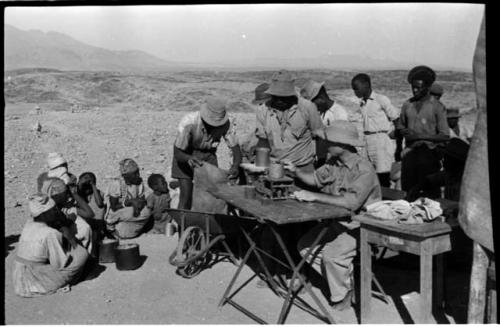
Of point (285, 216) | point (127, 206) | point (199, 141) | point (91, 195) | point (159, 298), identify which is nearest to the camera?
point (285, 216)

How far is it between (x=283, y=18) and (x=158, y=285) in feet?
9.08

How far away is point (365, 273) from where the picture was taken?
14.9 feet

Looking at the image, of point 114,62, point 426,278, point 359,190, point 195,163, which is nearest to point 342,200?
point 359,190

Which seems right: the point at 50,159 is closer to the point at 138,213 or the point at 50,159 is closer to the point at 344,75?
the point at 138,213

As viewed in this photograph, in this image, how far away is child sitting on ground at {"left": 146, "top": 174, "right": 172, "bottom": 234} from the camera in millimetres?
7316

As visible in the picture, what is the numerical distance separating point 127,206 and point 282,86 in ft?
8.30

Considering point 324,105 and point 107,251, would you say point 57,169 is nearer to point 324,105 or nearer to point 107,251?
point 107,251

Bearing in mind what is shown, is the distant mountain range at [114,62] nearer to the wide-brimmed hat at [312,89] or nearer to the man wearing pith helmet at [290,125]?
the wide-brimmed hat at [312,89]

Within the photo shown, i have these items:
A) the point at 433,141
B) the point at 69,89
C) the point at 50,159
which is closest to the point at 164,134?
the point at 69,89

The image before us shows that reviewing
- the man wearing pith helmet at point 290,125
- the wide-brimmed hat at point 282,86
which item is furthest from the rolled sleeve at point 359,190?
the wide-brimmed hat at point 282,86

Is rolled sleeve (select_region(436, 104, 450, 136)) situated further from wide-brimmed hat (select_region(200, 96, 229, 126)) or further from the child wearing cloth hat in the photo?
the child wearing cloth hat

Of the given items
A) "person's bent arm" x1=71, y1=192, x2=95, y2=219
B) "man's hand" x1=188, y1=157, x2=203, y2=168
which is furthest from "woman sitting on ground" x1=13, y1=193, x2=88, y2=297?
"man's hand" x1=188, y1=157, x2=203, y2=168

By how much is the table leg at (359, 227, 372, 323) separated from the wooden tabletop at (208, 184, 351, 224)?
0.24 m

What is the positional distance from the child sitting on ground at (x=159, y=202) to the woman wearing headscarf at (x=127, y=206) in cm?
15
